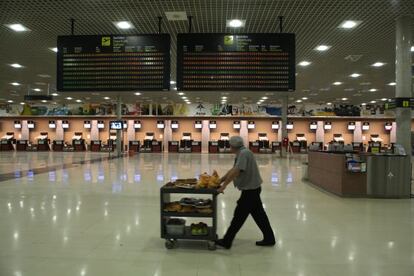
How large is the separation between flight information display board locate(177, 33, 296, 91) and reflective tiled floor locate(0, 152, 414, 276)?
2249mm

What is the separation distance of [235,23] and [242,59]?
5.38ft

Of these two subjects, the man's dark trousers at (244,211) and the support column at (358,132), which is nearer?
the man's dark trousers at (244,211)

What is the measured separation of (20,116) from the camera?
2891 cm

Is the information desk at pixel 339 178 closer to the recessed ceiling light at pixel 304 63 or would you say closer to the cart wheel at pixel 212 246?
the recessed ceiling light at pixel 304 63

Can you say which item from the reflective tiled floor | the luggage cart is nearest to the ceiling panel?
the reflective tiled floor

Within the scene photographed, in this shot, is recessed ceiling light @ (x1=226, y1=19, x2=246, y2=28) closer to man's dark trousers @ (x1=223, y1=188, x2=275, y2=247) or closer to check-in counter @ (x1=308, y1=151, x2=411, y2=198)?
check-in counter @ (x1=308, y1=151, x2=411, y2=198)

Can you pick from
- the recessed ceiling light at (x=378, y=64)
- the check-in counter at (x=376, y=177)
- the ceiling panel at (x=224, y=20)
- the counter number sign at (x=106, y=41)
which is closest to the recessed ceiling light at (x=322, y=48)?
the ceiling panel at (x=224, y=20)

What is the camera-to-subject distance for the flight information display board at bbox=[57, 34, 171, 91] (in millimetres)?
6301

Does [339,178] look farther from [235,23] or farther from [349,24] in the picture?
[235,23]

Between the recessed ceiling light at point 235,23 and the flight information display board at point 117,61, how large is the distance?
175 centimetres

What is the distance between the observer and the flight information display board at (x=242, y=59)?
20.4 feet

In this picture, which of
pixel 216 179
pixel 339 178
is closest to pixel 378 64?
pixel 339 178

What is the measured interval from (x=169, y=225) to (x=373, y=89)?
687 inches

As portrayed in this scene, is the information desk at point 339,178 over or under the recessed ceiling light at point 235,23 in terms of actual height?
under
